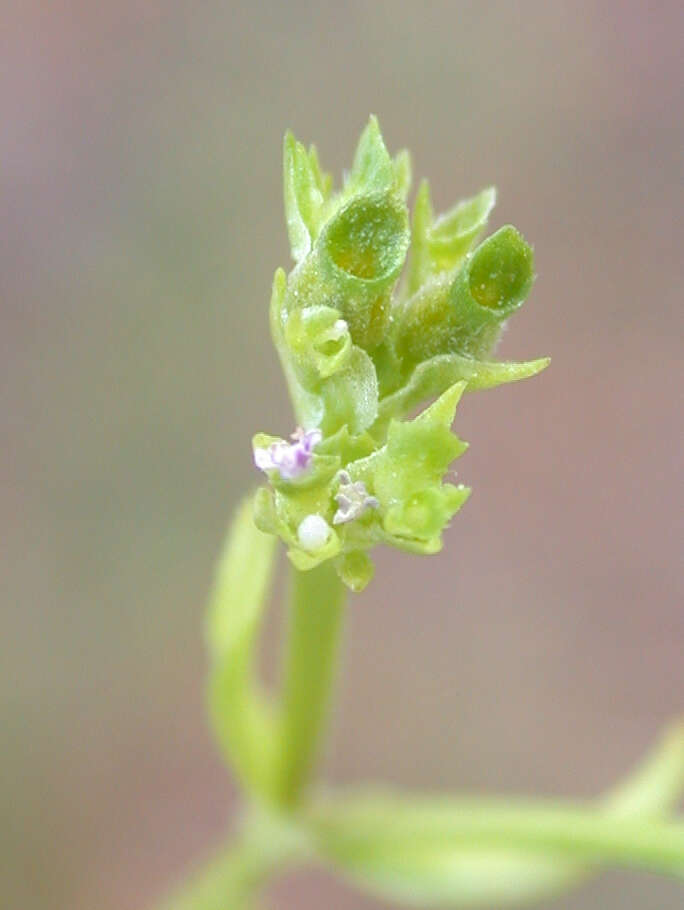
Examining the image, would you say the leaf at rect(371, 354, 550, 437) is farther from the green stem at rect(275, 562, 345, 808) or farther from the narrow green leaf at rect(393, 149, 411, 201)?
the green stem at rect(275, 562, 345, 808)

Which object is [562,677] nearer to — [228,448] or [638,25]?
[228,448]

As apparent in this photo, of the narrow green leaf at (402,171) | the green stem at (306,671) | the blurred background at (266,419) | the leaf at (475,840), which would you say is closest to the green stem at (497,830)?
the leaf at (475,840)

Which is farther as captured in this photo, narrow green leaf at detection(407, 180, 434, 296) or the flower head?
narrow green leaf at detection(407, 180, 434, 296)

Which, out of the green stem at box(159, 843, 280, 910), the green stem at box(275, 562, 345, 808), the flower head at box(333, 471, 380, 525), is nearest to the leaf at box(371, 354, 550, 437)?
the flower head at box(333, 471, 380, 525)

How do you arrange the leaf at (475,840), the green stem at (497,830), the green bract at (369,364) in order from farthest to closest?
the leaf at (475,840) → the green stem at (497,830) → the green bract at (369,364)

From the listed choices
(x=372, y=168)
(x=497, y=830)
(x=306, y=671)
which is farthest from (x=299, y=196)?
(x=497, y=830)

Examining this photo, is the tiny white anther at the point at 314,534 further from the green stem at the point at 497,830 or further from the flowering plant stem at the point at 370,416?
the green stem at the point at 497,830
